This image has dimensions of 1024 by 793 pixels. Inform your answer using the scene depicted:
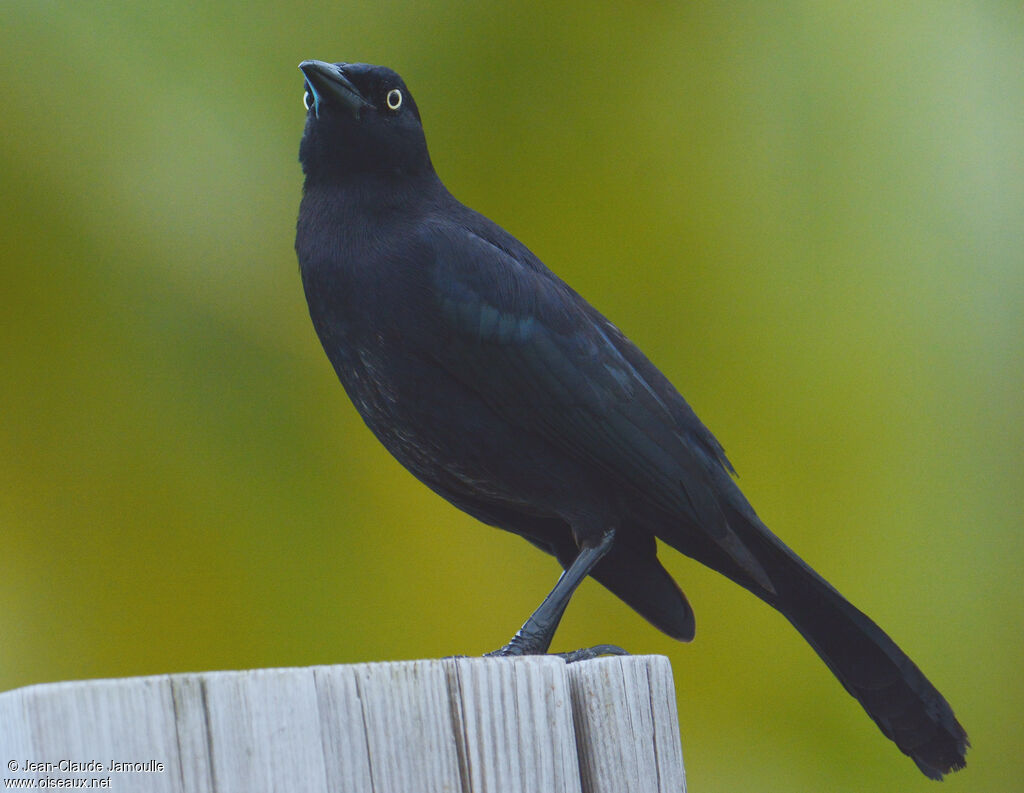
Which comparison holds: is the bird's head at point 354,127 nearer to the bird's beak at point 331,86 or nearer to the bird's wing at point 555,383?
the bird's beak at point 331,86

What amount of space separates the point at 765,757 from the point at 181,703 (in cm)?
385

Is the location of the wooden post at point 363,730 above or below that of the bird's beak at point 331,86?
below

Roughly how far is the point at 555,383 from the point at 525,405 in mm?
97

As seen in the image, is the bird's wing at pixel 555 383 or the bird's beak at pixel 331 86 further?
the bird's beak at pixel 331 86

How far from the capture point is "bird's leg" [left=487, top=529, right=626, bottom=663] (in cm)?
307

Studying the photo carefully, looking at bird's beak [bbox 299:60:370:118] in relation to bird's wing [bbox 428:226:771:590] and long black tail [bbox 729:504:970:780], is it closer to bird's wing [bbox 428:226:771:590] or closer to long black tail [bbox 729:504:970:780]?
bird's wing [bbox 428:226:771:590]

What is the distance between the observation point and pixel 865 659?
317 centimetres

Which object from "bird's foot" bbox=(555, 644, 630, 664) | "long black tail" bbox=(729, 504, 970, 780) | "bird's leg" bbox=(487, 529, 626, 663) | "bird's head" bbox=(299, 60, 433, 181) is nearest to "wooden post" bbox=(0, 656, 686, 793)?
"bird's foot" bbox=(555, 644, 630, 664)

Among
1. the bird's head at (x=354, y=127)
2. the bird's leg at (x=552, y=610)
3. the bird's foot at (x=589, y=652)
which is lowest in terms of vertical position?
the bird's leg at (x=552, y=610)

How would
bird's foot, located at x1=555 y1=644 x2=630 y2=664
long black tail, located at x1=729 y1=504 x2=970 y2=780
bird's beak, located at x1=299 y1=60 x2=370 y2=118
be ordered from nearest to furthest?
1. bird's foot, located at x1=555 y1=644 x2=630 y2=664
2. long black tail, located at x1=729 y1=504 x2=970 y2=780
3. bird's beak, located at x1=299 y1=60 x2=370 y2=118

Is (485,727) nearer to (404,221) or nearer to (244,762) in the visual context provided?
(244,762)

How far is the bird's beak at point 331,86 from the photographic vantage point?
332 cm

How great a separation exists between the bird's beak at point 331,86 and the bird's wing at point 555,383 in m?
0.47

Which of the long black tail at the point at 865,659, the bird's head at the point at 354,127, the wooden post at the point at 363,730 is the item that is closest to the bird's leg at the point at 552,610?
the long black tail at the point at 865,659
